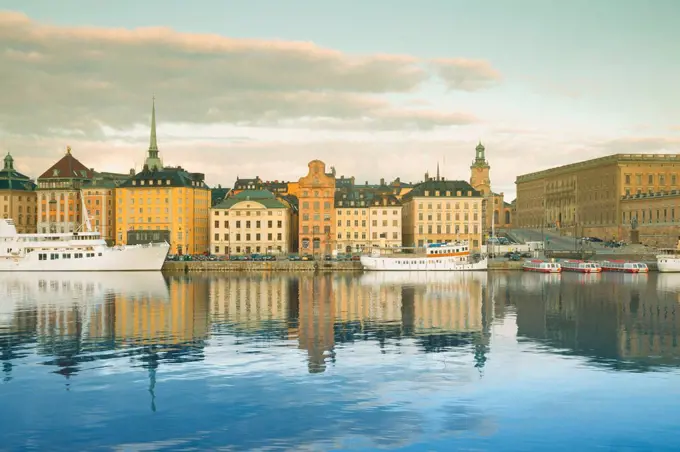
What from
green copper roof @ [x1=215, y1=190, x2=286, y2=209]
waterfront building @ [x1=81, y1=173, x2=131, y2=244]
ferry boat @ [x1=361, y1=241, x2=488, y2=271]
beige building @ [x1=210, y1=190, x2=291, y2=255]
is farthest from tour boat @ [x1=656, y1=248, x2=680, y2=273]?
waterfront building @ [x1=81, y1=173, x2=131, y2=244]

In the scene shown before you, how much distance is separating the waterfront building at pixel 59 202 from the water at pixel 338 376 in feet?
387

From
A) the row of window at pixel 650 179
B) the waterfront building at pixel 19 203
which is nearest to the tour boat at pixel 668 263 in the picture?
the row of window at pixel 650 179

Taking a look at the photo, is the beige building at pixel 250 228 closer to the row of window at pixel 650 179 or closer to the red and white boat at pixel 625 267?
the red and white boat at pixel 625 267

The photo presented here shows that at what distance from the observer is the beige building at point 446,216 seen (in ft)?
536

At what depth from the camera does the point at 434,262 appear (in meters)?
137

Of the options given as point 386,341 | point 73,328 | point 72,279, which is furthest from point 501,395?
point 72,279

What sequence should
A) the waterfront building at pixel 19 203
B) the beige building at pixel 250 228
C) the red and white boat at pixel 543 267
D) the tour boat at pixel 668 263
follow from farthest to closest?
the waterfront building at pixel 19 203 → the beige building at pixel 250 228 → the tour boat at pixel 668 263 → the red and white boat at pixel 543 267

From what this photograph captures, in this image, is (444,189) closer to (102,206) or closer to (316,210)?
(316,210)

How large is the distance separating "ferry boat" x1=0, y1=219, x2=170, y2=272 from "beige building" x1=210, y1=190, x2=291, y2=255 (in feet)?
91.1

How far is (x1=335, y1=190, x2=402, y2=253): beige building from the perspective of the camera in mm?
162750

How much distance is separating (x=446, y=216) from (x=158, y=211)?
61.3m

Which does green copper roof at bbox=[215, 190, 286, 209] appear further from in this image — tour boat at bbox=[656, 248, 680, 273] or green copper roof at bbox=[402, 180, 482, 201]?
tour boat at bbox=[656, 248, 680, 273]

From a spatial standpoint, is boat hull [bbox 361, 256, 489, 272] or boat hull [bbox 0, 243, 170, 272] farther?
boat hull [bbox 361, 256, 489, 272]

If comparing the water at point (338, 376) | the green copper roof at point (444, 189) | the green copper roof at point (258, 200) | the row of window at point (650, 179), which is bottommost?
the water at point (338, 376)
